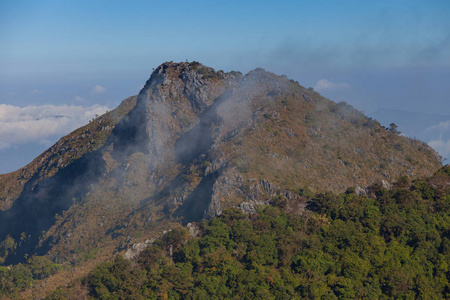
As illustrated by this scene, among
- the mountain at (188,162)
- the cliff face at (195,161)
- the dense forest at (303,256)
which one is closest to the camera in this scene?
the dense forest at (303,256)

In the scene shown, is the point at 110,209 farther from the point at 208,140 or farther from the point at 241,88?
the point at 241,88

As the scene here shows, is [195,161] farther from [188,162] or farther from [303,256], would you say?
[303,256]

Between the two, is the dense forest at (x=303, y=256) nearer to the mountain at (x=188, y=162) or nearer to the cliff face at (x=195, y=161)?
the mountain at (x=188, y=162)

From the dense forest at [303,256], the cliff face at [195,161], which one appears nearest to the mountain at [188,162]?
the cliff face at [195,161]

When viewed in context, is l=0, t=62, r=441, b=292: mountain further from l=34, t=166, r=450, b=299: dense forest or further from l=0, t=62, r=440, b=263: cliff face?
l=34, t=166, r=450, b=299: dense forest

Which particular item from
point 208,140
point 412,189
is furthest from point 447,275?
point 208,140

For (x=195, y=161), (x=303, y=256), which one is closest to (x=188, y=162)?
(x=195, y=161)
